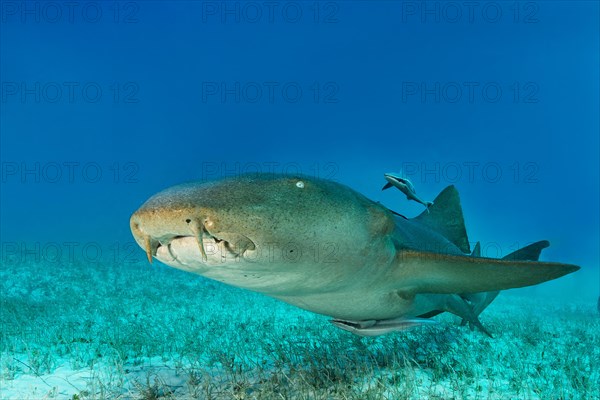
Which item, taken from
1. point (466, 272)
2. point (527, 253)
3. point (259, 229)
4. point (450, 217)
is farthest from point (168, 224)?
point (450, 217)

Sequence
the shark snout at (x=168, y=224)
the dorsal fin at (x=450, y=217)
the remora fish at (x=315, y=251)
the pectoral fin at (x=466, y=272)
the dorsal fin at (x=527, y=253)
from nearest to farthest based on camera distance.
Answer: the shark snout at (x=168, y=224) → the remora fish at (x=315, y=251) → the pectoral fin at (x=466, y=272) → the dorsal fin at (x=527, y=253) → the dorsal fin at (x=450, y=217)

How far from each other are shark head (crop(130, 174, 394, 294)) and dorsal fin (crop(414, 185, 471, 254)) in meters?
3.46

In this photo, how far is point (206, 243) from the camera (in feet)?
8.46

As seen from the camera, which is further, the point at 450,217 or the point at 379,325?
the point at 450,217

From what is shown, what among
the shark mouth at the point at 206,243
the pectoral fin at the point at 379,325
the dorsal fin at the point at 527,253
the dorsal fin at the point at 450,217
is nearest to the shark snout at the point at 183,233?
the shark mouth at the point at 206,243

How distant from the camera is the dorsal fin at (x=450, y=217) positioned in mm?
6570

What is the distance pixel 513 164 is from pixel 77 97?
160639 millimetres

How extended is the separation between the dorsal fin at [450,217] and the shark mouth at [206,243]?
15.0 feet

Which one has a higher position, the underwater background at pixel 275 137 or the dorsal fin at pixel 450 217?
the underwater background at pixel 275 137

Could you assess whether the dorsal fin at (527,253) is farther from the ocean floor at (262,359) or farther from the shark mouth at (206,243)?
the shark mouth at (206,243)

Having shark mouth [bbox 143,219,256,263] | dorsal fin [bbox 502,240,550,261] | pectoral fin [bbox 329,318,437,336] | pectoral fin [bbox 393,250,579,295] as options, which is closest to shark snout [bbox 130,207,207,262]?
shark mouth [bbox 143,219,256,263]

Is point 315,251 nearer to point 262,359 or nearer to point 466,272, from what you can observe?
point 466,272

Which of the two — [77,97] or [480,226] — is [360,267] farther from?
[77,97]

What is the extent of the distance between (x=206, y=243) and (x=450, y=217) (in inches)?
200
